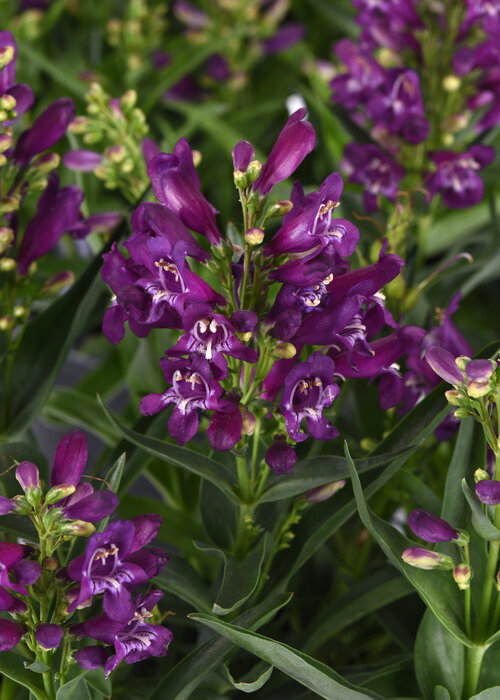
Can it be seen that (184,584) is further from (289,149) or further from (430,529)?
(289,149)

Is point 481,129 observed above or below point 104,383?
above

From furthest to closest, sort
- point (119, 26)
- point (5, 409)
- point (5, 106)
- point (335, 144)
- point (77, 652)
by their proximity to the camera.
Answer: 1. point (119, 26)
2. point (335, 144)
3. point (5, 409)
4. point (5, 106)
5. point (77, 652)

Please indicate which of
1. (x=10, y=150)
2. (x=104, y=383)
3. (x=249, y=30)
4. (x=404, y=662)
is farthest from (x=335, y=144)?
(x=404, y=662)

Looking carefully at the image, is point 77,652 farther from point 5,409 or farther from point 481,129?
point 481,129

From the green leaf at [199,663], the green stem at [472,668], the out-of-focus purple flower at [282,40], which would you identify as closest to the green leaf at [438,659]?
the green stem at [472,668]

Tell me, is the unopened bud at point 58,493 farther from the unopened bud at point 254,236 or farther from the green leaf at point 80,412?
the green leaf at point 80,412

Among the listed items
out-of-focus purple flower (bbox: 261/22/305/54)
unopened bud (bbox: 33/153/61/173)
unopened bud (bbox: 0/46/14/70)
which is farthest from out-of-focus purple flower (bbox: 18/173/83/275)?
out-of-focus purple flower (bbox: 261/22/305/54)

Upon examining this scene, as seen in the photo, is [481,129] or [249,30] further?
[249,30]

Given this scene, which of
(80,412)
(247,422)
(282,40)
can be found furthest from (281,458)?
(282,40)
